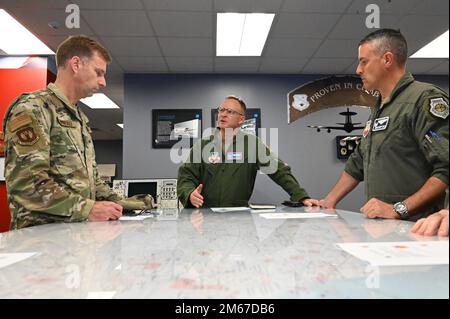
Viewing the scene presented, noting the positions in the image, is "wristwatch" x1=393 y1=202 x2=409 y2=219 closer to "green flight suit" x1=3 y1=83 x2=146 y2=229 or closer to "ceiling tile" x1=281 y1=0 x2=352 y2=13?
"green flight suit" x1=3 y1=83 x2=146 y2=229

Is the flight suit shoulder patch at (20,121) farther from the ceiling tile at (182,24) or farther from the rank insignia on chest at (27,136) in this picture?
the ceiling tile at (182,24)

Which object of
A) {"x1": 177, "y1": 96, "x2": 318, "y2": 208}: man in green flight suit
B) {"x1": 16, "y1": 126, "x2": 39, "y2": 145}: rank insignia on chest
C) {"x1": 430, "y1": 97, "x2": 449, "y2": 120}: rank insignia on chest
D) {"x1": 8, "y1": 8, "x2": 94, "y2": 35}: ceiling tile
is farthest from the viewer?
{"x1": 8, "y1": 8, "x2": 94, "y2": 35}: ceiling tile

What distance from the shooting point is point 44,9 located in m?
3.33

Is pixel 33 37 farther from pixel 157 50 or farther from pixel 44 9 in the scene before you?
pixel 157 50

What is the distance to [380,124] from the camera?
1.57 metres

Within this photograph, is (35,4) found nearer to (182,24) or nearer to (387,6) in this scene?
(182,24)

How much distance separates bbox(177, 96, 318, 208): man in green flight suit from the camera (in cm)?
244

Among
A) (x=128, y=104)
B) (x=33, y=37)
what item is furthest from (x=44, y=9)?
(x=128, y=104)

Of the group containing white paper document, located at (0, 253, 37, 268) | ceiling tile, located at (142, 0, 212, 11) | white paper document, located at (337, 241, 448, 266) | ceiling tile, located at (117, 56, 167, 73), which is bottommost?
white paper document, located at (0, 253, 37, 268)

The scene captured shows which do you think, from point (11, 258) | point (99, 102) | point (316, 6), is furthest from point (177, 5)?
point (99, 102)

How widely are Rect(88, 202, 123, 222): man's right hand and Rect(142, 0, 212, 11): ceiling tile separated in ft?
8.23

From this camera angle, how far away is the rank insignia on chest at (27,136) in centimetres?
132

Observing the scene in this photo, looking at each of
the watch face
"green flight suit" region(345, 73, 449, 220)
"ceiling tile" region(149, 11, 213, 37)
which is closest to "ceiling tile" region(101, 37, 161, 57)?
"ceiling tile" region(149, 11, 213, 37)

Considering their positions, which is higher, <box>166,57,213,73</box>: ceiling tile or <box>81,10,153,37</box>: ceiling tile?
<box>81,10,153,37</box>: ceiling tile
